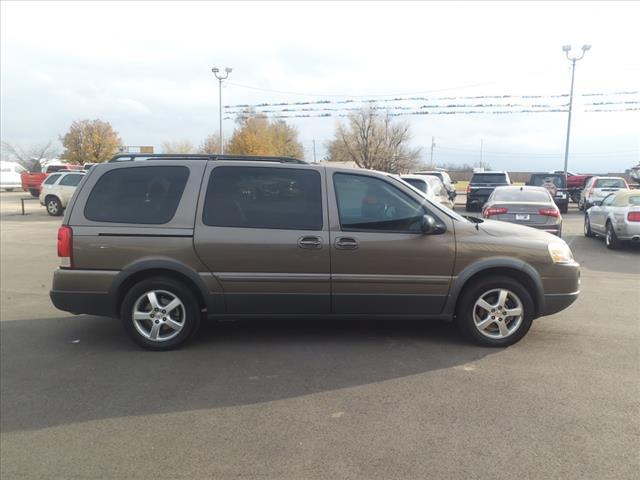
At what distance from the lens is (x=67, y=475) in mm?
2908

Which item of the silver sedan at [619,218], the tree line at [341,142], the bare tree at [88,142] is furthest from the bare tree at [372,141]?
the silver sedan at [619,218]

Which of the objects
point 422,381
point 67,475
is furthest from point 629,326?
point 67,475

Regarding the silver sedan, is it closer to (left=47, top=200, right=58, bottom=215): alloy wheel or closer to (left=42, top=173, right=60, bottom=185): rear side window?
(left=47, top=200, right=58, bottom=215): alloy wheel

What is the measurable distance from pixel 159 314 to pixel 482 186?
18974mm

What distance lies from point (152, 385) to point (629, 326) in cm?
505

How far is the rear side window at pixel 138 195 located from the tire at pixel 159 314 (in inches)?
25.2

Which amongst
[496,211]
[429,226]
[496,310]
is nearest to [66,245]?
[429,226]

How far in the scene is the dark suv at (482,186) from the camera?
21.1 meters

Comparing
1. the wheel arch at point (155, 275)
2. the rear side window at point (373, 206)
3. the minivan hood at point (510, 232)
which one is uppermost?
the rear side window at point (373, 206)

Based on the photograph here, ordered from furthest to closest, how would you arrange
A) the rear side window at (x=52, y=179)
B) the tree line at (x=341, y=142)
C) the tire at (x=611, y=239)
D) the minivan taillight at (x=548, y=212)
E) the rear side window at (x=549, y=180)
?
1. the tree line at (x=341, y=142)
2. the rear side window at (x=549, y=180)
3. the rear side window at (x=52, y=179)
4. the tire at (x=611, y=239)
5. the minivan taillight at (x=548, y=212)

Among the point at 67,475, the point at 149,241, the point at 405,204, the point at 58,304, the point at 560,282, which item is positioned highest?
the point at 405,204

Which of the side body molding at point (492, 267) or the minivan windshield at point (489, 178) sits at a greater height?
the minivan windshield at point (489, 178)

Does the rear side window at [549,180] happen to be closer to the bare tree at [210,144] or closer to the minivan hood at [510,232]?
the minivan hood at [510,232]

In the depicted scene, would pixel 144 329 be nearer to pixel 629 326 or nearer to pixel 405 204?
pixel 405 204
